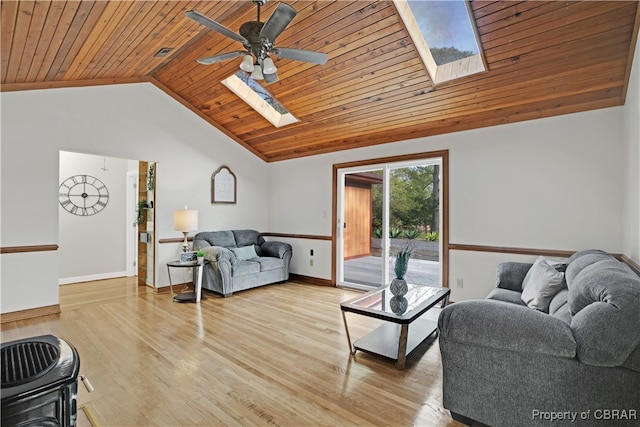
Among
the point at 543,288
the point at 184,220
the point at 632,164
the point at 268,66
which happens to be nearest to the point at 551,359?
the point at 543,288

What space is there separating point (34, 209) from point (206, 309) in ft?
7.86

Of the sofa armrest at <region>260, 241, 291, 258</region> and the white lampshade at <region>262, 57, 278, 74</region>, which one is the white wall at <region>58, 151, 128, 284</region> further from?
the white lampshade at <region>262, 57, 278, 74</region>

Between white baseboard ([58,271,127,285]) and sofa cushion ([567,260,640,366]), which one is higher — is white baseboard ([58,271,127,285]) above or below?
below

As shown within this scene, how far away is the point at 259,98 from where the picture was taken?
15.6 ft

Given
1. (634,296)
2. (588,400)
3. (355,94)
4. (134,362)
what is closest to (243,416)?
(134,362)

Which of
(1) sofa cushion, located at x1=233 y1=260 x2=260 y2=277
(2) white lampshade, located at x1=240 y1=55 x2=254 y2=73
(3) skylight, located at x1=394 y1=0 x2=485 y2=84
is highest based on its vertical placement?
(3) skylight, located at x1=394 y1=0 x2=485 y2=84

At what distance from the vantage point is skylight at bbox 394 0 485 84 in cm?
269

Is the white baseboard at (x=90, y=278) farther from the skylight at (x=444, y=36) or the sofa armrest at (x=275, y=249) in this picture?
the skylight at (x=444, y=36)

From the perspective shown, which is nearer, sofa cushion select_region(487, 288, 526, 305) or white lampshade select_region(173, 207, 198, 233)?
sofa cushion select_region(487, 288, 526, 305)

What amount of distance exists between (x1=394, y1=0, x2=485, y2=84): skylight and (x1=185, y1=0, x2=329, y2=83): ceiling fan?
3.28 ft

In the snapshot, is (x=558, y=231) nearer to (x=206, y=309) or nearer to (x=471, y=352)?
(x=471, y=352)

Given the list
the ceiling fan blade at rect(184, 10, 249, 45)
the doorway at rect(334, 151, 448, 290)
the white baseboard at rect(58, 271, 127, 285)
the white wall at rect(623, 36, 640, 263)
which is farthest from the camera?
the white baseboard at rect(58, 271, 127, 285)

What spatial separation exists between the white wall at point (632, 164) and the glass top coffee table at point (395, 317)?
1540mm

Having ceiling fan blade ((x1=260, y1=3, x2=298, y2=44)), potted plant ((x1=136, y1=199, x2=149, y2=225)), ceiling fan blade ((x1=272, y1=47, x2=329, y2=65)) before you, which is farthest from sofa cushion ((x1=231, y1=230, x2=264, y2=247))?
ceiling fan blade ((x1=260, y1=3, x2=298, y2=44))
